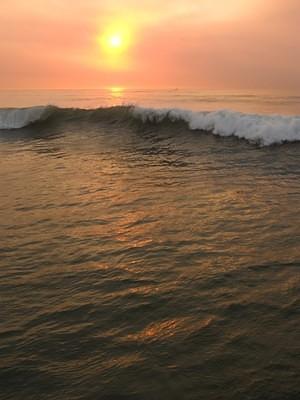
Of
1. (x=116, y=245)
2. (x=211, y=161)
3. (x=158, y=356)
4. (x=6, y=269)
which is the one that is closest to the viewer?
(x=158, y=356)

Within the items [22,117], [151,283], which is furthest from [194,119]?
[151,283]

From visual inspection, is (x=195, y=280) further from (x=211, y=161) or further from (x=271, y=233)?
(x=211, y=161)

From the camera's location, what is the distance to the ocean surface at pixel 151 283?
369cm

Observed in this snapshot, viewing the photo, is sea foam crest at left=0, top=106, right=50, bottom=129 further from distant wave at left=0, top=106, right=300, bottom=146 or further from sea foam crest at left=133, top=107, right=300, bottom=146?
sea foam crest at left=133, top=107, right=300, bottom=146

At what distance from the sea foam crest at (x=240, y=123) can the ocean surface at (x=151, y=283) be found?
16.3 feet

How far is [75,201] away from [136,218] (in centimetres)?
189

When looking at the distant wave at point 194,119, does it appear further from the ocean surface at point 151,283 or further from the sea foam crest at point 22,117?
the ocean surface at point 151,283

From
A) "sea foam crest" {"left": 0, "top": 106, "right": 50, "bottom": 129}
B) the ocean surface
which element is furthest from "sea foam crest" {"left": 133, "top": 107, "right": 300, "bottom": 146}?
"sea foam crest" {"left": 0, "top": 106, "right": 50, "bottom": 129}

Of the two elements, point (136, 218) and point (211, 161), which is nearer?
point (136, 218)

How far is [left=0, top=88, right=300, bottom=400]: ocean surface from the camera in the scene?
145 inches

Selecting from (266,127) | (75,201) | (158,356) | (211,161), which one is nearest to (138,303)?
(158,356)

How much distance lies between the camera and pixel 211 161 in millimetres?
14031

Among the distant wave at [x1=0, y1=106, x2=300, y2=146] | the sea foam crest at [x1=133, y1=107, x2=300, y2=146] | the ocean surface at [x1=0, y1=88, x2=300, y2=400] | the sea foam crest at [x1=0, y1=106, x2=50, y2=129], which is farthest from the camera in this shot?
the sea foam crest at [x1=0, y1=106, x2=50, y2=129]

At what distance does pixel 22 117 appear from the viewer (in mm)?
28391
